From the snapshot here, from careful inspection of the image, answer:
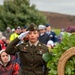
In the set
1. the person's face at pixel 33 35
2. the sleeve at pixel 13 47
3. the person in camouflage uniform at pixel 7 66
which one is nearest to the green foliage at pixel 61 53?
the person's face at pixel 33 35

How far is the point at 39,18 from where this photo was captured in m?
43.8

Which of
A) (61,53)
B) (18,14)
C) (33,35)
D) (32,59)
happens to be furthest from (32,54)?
(18,14)

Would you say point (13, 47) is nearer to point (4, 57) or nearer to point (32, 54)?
point (32, 54)

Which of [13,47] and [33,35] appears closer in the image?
[33,35]

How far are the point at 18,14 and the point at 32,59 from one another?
3560 cm

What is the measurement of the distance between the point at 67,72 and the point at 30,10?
38.8 metres

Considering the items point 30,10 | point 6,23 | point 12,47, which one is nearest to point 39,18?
point 30,10

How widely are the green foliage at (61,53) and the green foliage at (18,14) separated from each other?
3549cm

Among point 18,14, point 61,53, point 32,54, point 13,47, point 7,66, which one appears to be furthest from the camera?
point 18,14

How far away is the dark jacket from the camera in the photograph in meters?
7.22

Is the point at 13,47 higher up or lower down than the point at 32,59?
higher up

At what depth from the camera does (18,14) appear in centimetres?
4269

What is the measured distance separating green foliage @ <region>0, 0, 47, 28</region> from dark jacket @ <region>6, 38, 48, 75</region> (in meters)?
33.6

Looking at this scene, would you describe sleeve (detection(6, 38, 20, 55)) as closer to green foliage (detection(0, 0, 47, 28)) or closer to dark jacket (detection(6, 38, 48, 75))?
dark jacket (detection(6, 38, 48, 75))
